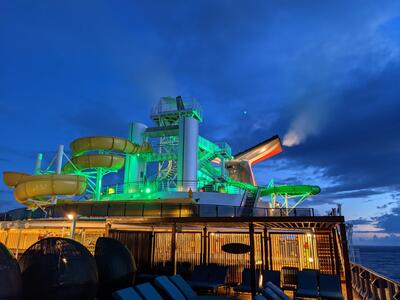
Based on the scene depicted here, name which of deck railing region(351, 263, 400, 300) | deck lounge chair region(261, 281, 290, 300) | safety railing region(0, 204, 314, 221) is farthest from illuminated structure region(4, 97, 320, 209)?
deck lounge chair region(261, 281, 290, 300)

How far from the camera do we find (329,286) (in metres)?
10.4

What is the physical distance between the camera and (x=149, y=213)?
22719 millimetres

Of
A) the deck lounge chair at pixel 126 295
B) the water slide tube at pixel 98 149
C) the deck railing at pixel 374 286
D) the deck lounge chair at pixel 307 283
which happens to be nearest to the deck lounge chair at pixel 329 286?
the deck lounge chair at pixel 307 283

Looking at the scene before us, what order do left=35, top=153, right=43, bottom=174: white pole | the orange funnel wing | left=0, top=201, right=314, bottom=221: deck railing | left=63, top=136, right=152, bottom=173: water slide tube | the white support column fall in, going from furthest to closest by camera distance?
the orange funnel wing → left=35, top=153, right=43, bottom=174: white pole → the white support column → left=63, top=136, right=152, bottom=173: water slide tube → left=0, top=201, right=314, bottom=221: deck railing

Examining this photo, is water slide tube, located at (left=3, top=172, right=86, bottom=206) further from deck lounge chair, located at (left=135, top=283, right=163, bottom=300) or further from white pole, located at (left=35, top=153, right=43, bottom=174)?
deck lounge chair, located at (left=135, top=283, right=163, bottom=300)

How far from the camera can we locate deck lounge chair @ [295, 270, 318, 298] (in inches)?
398

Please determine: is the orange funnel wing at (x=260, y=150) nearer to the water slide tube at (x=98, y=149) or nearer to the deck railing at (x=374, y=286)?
the water slide tube at (x=98, y=149)

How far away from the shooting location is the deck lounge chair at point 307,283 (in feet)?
33.1

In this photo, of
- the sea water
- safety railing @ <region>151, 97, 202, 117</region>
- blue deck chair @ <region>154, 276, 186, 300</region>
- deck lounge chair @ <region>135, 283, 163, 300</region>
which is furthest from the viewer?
the sea water

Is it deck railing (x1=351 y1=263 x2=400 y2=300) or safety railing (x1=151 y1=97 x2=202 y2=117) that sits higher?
safety railing (x1=151 y1=97 x2=202 y2=117)

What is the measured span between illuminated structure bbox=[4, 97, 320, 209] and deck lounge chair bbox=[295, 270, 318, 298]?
14359mm

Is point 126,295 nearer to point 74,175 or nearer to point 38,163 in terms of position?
point 74,175

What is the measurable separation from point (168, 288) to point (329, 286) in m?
5.51

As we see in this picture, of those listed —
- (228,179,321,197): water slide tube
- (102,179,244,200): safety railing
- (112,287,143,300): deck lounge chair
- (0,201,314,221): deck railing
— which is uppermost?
(102,179,244,200): safety railing
